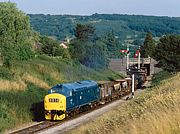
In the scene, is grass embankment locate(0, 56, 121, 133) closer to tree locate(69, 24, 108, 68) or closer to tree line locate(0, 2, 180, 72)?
tree line locate(0, 2, 180, 72)

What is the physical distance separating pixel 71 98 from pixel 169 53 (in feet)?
163

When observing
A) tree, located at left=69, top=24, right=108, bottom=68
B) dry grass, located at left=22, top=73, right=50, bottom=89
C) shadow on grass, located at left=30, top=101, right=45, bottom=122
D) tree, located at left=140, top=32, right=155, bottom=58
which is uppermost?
dry grass, located at left=22, top=73, right=50, bottom=89

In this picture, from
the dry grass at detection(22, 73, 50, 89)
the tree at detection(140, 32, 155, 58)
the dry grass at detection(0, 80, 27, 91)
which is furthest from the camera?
the tree at detection(140, 32, 155, 58)

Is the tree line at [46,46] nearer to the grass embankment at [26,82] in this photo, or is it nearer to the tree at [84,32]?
the tree at [84,32]

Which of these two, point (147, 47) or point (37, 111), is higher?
point (37, 111)

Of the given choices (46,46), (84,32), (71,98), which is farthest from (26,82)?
(84,32)

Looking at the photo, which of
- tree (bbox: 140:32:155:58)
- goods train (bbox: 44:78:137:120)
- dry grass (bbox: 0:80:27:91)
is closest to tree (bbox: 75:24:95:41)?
tree (bbox: 140:32:155:58)

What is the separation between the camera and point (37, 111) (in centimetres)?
4094

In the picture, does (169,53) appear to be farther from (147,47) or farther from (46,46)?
(147,47)

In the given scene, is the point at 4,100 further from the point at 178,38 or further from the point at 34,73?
the point at 178,38

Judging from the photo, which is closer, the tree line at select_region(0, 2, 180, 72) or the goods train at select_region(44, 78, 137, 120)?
the goods train at select_region(44, 78, 137, 120)

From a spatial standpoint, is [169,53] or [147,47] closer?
[169,53]

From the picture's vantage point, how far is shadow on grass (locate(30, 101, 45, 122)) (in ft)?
129

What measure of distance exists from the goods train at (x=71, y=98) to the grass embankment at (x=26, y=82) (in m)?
2.51
